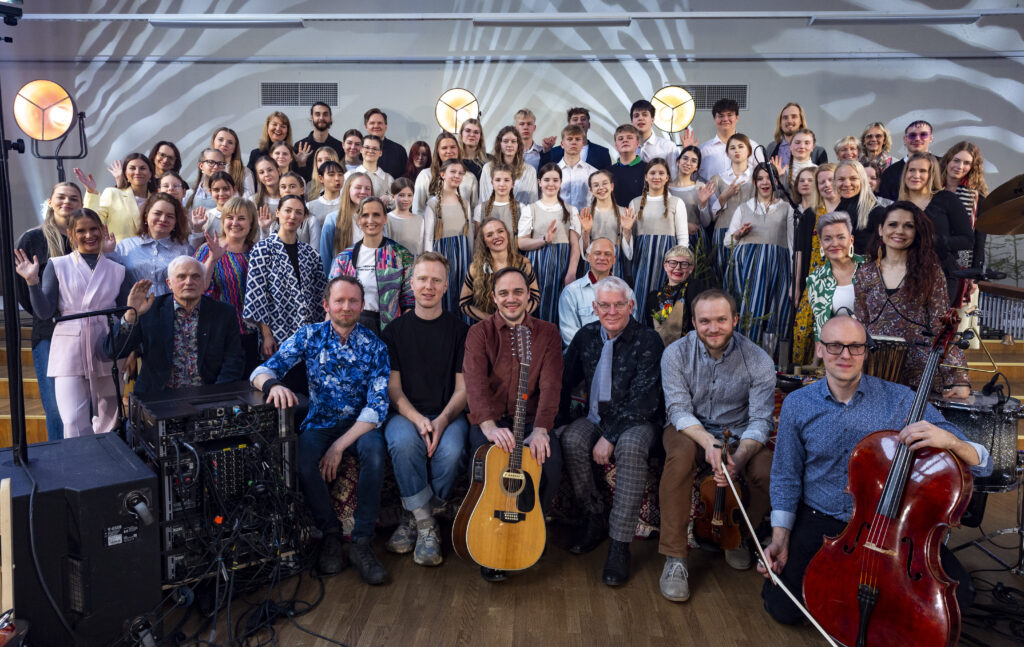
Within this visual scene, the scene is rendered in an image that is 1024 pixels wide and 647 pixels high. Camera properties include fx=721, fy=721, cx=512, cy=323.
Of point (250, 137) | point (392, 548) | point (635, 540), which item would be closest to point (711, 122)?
point (250, 137)

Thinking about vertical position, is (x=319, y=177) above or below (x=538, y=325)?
above

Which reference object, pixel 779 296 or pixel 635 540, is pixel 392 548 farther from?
pixel 779 296

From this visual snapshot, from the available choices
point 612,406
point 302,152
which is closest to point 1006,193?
point 612,406

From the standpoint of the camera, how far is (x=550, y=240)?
13.8 ft

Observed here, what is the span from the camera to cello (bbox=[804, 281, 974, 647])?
1820 millimetres

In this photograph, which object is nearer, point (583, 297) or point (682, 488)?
point (682, 488)

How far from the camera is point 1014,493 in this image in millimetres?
3594

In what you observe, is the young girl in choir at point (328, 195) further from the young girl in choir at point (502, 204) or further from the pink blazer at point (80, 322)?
the pink blazer at point (80, 322)

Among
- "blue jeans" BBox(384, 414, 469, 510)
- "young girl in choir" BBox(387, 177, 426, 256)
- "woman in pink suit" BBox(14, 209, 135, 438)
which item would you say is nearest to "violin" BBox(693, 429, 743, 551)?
"blue jeans" BBox(384, 414, 469, 510)

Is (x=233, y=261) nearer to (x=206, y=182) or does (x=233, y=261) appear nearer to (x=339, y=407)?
(x=339, y=407)

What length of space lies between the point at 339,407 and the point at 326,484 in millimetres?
308

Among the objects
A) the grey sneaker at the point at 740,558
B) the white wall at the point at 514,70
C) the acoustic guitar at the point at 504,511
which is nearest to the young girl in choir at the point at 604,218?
the acoustic guitar at the point at 504,511

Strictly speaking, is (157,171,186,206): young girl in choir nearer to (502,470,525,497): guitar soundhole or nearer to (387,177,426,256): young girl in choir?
(387,177,426,256): young girl in choir

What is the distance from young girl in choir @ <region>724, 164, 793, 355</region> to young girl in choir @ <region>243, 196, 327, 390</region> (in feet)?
7.80
